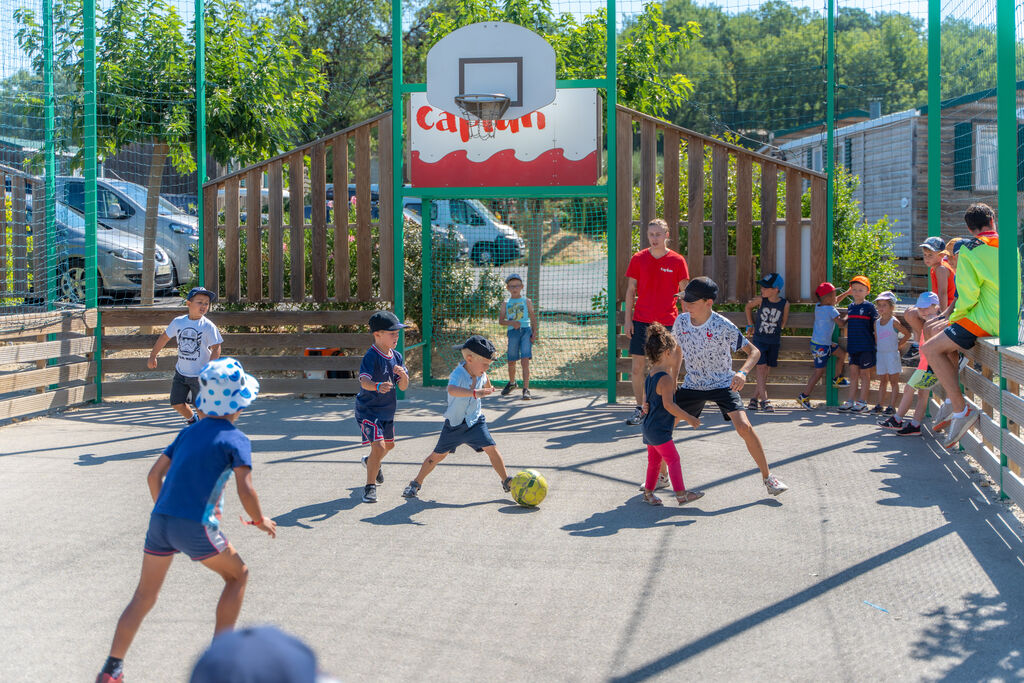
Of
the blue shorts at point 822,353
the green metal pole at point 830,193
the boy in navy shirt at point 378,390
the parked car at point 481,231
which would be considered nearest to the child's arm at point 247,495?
the boy in navy shirt at point 378,390

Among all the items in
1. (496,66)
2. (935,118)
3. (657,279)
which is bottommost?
(657,279)

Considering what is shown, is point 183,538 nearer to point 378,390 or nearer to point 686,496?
point 378,390

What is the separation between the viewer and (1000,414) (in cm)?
734

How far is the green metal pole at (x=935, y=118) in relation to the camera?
1084 cm

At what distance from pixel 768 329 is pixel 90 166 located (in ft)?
26.8

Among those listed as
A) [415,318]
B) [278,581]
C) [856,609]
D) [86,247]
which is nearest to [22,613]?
[278,581]

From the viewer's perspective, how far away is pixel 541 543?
6.32 m

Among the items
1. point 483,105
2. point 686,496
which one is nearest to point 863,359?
point 686,496

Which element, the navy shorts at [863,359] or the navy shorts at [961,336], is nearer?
the navy shorts at [961,336]

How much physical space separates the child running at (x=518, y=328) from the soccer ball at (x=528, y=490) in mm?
5163

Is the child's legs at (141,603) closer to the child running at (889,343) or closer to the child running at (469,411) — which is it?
the child running at (469,411)

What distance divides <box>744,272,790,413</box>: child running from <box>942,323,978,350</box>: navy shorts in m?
3.34

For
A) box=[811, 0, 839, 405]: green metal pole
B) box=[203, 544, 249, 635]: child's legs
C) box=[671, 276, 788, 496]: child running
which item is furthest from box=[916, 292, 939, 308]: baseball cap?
box=[203, 544, 249, 635]: child's legs

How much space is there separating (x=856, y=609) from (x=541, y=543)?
1.99 metres
